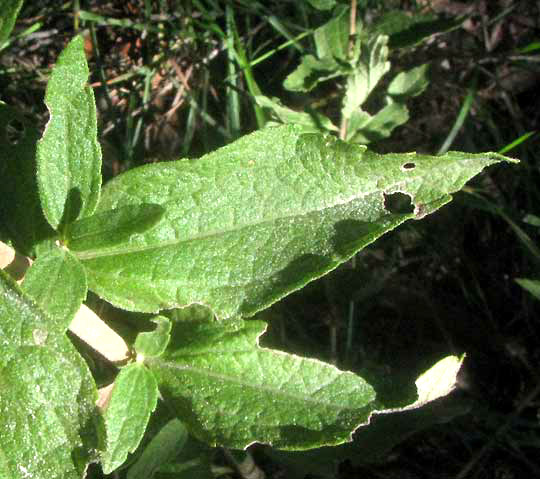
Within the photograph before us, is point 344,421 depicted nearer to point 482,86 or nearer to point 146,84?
point 146,84

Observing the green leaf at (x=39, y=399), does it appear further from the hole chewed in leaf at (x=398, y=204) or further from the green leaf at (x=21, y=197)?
the hole chewed in leaf at (x=398, y=204)

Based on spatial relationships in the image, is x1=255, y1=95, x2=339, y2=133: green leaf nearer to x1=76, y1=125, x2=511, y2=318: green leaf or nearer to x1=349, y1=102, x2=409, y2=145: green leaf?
x1=349, y1=102, x2=409, y2=145: green leaf

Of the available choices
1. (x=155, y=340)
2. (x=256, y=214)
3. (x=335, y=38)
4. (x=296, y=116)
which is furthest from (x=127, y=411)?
(x=335, y=38)

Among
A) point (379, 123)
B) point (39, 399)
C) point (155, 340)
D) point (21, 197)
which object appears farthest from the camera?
point (379, 123)

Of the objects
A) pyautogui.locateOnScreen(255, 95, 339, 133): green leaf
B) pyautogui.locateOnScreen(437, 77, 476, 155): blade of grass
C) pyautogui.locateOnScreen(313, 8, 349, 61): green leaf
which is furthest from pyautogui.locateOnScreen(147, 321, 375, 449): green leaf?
pyautogui.locateOnScreen(437, 77, 476, 155): blade of grass

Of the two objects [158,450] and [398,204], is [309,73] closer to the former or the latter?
A: [398,204]

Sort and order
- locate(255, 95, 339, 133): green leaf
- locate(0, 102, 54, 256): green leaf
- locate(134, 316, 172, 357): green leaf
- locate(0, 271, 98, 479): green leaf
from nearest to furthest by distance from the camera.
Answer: locate(0, 271, 98, 479): green leaf < locate(134, 316, 172, 357): green leaf < locate(0, 102, 54, 256): green leaf < locate(255, 95, 339, 133): green leaf
